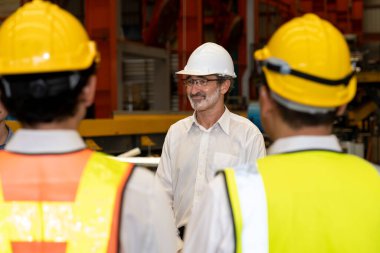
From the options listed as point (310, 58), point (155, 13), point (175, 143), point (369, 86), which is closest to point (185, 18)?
point (155, 13)

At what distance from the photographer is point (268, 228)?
155 centimetres

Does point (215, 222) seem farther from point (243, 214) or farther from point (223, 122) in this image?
point (223, 122)

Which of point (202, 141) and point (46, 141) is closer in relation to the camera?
point (46, 141)

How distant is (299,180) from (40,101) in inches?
28.1

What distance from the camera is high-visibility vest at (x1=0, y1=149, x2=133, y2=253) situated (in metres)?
1.44

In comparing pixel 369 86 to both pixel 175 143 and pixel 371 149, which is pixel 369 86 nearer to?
pixel 371 149

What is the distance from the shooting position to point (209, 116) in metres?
3.52

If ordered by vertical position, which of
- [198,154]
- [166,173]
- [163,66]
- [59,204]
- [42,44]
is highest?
[163,66]

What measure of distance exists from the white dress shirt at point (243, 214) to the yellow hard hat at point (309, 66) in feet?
0.41

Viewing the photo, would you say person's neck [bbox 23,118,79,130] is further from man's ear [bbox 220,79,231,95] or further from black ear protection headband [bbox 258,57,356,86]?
man's ear [bbox 220,79,231,95]

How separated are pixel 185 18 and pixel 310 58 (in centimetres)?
1192

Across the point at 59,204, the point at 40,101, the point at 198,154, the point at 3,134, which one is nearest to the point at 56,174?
the point at 59,204

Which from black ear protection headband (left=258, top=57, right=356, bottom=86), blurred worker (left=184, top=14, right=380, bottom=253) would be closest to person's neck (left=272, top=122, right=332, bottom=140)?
blurred worker (left=184, top=14, right=380, bottom=253)

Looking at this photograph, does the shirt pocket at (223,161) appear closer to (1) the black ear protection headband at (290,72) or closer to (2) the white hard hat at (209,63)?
(2) the white hard hat at (209,63)
